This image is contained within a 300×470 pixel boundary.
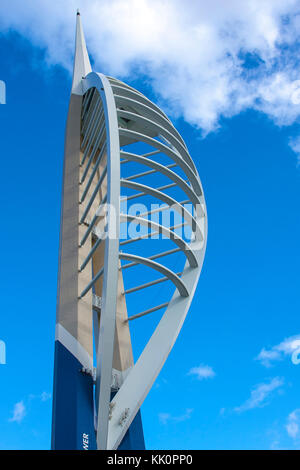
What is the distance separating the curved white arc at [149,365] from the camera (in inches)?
580

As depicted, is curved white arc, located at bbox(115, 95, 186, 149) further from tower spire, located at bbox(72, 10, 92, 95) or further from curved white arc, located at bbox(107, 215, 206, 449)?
curved white arc, located at bbox(107, 215, 206, 449)

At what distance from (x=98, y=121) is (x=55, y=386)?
9192mm

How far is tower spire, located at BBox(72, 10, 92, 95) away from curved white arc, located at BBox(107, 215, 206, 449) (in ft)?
33.0

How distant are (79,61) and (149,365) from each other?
14457 mm

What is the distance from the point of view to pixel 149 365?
51.8ft

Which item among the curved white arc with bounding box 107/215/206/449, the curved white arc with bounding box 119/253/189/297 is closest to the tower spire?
the curved white arc with bounding box 119/253/189/297

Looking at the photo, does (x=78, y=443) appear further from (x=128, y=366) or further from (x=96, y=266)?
(x=96, y=266)

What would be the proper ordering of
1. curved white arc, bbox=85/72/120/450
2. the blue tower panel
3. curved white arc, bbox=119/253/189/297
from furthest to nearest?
curved white arc, bbox=119/253/189/297, the blue tower panel, curved white arc, bbox=85/72/120/450

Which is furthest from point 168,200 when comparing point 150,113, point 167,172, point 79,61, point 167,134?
point 79,61

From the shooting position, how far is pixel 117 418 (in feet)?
48.6

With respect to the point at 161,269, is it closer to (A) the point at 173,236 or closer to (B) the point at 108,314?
(A) the point at 173,236

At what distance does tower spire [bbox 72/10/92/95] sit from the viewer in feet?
75.4

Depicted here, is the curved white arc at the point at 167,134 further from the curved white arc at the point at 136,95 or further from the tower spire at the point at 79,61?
the tower spire at the point at 79,61
